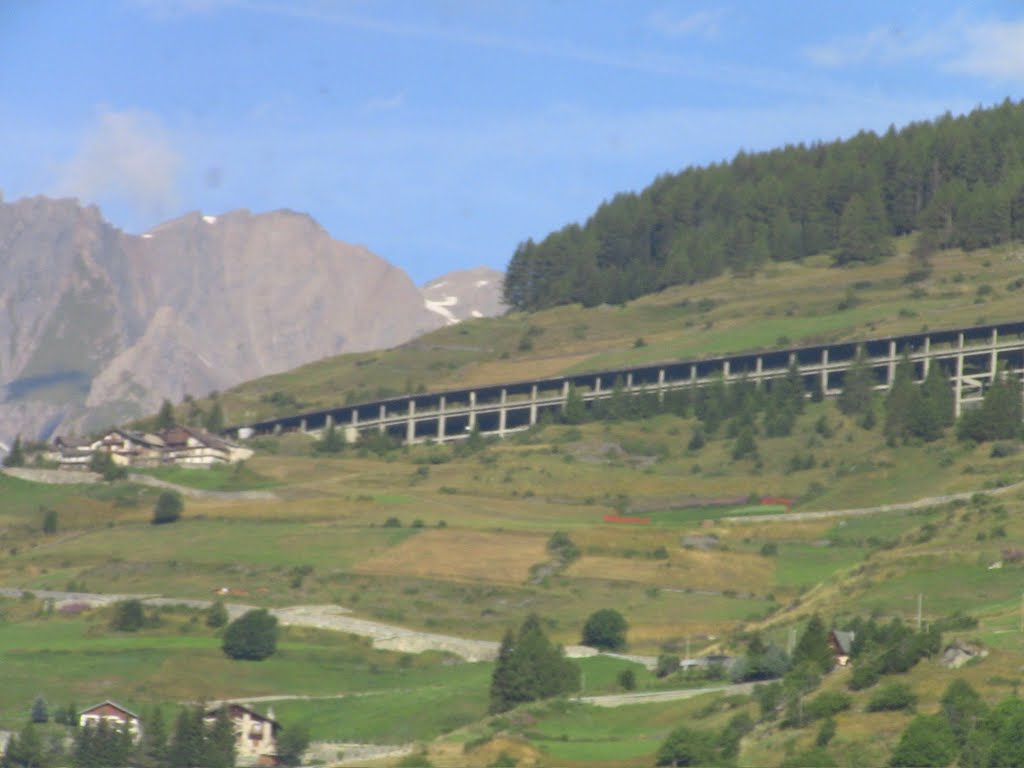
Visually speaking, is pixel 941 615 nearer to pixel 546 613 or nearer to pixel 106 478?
pixel 546 613

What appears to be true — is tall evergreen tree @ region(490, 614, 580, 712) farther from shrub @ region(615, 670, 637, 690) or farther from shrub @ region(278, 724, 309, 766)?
shrub @ region(278, 724, 309, 766)

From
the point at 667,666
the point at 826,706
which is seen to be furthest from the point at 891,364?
the point at 826,706

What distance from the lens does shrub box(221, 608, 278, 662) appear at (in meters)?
126

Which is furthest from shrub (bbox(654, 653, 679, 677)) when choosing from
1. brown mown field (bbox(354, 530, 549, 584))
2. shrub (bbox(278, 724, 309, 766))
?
brown mown field (bbox(354, 530, 549, 584))

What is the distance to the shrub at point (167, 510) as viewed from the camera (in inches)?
6543

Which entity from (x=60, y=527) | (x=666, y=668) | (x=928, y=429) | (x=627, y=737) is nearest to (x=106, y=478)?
(x=60, y=527)

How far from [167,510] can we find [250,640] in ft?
136

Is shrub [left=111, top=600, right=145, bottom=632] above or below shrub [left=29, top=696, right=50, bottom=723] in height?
above

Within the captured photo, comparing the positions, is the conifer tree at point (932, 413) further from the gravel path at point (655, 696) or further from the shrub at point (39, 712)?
the shrub at point (39, 712)


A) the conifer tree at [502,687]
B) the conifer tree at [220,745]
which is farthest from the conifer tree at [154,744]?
the conifer tree at [502,687]

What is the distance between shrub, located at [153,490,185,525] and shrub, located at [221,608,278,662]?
127ft

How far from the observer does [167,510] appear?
166250mm

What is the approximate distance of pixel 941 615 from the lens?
110 metres

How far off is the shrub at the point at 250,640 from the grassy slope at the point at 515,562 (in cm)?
179
